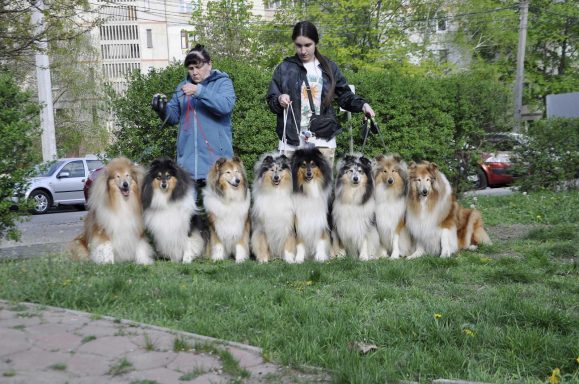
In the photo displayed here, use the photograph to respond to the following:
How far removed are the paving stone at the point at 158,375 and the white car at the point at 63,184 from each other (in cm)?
1580

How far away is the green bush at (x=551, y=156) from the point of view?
11602 mm

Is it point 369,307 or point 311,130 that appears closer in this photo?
point 369,307

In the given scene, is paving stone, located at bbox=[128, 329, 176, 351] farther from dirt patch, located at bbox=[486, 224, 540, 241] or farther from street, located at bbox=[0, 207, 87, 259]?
dirt patch, located at bbox=[486, 224, 540, 241]

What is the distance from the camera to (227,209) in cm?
676

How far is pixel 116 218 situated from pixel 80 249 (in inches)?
25.5

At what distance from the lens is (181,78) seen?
9.01 meters

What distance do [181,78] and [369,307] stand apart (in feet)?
18.9

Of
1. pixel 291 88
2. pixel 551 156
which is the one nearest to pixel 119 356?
pixel 291 88

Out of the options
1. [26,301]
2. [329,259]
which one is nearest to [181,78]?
[329,259]

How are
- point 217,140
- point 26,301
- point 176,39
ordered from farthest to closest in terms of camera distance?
point 176,39 < point 217,140 < point 26,301

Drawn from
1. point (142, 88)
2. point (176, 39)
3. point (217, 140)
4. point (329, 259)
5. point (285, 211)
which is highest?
point (176, 39)

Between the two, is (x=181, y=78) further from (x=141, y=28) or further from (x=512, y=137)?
(x=141, y=28)

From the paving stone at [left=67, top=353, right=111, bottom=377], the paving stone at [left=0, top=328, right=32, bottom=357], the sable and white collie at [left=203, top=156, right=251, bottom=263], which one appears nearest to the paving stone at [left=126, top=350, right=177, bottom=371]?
the paving stone at [left=67, top=353, right=111, bottom=377]

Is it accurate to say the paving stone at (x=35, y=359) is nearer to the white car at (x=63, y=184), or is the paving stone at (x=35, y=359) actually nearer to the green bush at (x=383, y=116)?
the green bush at (x=383, y=116)
